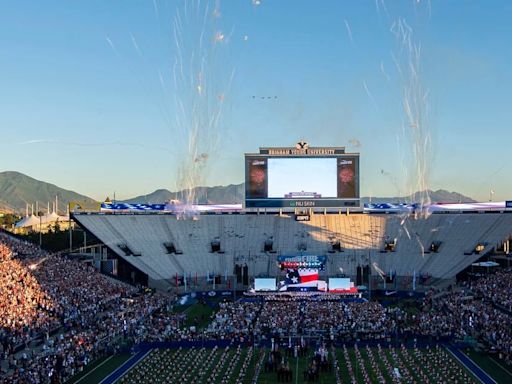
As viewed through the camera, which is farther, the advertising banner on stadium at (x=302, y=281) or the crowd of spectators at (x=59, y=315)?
the advertising banner on stadium at (x=302, y=281)

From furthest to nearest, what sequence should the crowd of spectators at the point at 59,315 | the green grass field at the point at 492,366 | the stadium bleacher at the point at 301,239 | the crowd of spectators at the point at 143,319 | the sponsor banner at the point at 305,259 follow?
the stadium bleacher at the point at 301,239 < the sponsor banner at the point at 305,259 < the crowd of spectators at the point at 143,319 < the crowd of spectators at the point at 59,315 < the green grass field at the point at 492,366

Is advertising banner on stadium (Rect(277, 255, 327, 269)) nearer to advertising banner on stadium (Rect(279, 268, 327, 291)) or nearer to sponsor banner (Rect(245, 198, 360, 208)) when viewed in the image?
advertising banner on stadium (Rect(279, 268, 327, 291))

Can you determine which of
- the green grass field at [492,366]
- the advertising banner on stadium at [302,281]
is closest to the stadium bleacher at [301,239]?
the advertising banner on stadium at [302,281]

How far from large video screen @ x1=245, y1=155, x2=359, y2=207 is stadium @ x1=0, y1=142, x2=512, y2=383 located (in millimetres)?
86

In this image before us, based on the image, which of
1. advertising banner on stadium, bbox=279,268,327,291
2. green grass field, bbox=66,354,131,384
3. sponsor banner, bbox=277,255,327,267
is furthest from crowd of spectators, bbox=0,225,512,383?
sponsor banner, bbox=277,255,327,267

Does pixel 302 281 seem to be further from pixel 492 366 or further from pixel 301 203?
pixel 492 366

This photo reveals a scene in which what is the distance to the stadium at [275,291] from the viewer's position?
90.9 ft

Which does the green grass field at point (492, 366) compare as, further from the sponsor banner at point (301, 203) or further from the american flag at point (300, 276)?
the sponsor banner at point (301, 203)

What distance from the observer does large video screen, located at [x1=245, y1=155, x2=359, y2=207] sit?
5147 cm

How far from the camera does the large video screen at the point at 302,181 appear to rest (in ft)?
169

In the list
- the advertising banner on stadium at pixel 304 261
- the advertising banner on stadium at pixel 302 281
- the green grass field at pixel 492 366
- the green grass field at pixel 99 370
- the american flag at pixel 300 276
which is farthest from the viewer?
the advertising banner on stadium at pixel 304 261

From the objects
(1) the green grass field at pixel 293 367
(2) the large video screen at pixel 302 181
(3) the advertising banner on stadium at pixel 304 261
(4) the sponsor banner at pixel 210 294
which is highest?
(2) the large video screen at pixel 302 181

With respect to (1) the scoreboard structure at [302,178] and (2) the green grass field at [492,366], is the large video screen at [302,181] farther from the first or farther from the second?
(2) the green grass field at [492,366]

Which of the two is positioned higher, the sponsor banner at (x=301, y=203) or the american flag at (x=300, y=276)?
the sponsor banner at (x=301, y=203)
